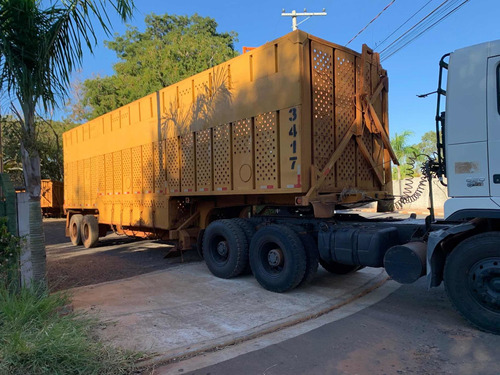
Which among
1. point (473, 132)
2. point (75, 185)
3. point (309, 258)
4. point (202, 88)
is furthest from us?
point (75, 185)

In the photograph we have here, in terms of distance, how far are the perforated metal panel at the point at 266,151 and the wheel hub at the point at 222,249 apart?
1.44 metres

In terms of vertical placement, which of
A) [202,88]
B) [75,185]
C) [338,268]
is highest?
[202,88]

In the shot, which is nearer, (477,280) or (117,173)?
(477,280)

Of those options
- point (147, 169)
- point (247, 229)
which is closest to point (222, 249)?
point (247, 229)

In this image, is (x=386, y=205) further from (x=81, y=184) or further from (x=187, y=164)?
(x=81, y=184)

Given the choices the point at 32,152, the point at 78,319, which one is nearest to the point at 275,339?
the point at 78,319

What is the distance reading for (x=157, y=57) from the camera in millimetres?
21406

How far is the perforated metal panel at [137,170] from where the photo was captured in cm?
986

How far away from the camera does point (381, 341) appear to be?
4.17 metres

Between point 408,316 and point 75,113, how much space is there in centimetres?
2709

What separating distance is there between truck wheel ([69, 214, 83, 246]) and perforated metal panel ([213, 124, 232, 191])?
6.90 m

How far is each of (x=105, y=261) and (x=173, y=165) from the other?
3.01 m

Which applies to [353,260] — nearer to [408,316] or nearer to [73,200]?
[408,316]

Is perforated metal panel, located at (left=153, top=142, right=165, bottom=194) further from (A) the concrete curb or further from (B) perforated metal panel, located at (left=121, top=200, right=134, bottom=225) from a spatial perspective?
(A) the concrete curb
